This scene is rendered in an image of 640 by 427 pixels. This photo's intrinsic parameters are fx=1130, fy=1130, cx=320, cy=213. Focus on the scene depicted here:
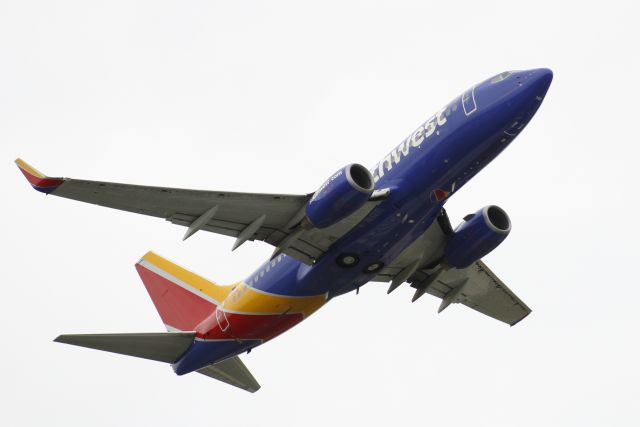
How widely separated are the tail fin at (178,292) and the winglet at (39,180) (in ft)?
37.1

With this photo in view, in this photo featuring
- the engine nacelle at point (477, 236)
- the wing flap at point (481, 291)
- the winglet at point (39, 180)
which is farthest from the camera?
the wing flap at point (481, 291)

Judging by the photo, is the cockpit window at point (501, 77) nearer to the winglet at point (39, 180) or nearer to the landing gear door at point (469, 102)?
the landing gear door at point (469, 102)

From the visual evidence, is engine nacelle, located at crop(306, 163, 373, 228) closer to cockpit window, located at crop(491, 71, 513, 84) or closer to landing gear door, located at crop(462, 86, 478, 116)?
landing gear door, located at crop(462, 86, 478, 116)

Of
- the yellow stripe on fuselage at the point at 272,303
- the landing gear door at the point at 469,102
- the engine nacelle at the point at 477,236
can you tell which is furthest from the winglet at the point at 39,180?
the engine nacelle at the point at 477,236

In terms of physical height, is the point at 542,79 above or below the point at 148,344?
above

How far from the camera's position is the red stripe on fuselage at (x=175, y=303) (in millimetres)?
43516

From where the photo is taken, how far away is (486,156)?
1403 inches

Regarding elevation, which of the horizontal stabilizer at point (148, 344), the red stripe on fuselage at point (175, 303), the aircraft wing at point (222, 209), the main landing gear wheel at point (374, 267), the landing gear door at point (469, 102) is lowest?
the horizontal stabilizer at point (148, 344)

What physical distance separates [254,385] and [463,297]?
9.08 metres

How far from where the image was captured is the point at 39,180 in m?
33.1

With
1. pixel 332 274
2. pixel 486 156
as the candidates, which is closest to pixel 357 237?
pixel 332 274

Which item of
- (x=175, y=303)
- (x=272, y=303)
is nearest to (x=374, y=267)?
(x=272, y=303)

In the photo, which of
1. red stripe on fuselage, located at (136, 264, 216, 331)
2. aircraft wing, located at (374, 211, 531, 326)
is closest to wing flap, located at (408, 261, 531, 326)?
aircraft wing, located at (374, 211, 531, 326)

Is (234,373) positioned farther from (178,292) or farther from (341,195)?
(341,195)
